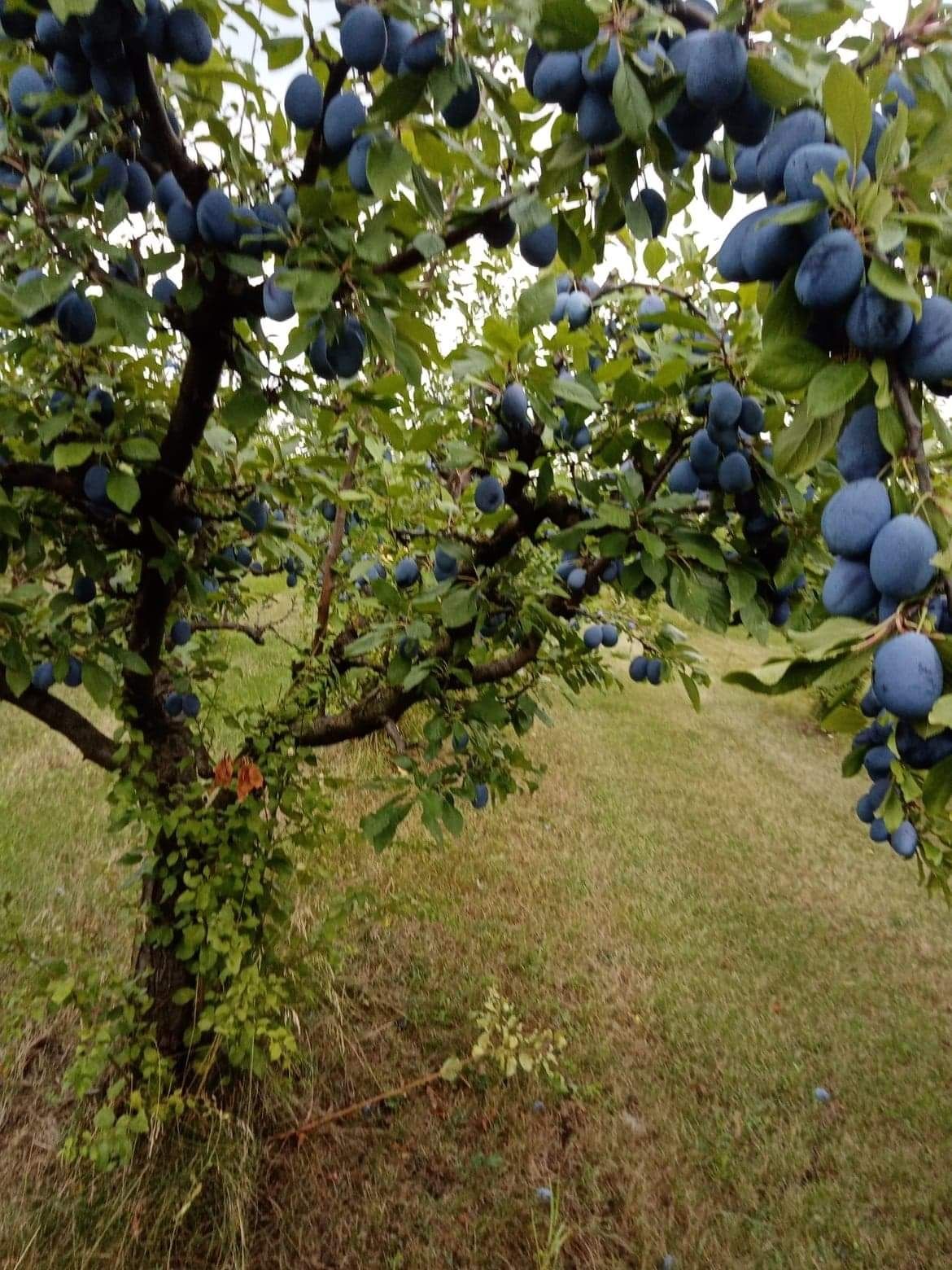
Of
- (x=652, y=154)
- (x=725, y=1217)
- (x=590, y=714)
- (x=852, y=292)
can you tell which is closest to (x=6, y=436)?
(x=652, y=154)

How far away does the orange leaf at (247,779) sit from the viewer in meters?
1.89

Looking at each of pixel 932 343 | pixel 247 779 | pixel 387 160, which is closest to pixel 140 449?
pixel 387 160

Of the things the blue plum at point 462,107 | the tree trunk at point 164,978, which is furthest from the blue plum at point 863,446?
the tree trunk at point 164,978

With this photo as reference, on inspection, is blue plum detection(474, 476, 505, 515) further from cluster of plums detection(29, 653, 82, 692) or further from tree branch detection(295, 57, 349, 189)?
cluster of plums detection(29, 653, 82, 692)

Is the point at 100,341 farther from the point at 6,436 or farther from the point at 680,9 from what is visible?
the point at 680,9

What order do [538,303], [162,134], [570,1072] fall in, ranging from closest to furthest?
1. [162,134]
2. [538,303]
3. [570,1072]

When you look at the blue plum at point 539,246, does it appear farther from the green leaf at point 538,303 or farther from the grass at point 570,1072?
the grass at point 570,1072

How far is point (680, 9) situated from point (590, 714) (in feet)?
20.9

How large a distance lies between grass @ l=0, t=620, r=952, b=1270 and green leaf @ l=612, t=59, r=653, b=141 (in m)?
2.10

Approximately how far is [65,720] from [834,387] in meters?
1.90

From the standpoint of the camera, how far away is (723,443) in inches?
51.9

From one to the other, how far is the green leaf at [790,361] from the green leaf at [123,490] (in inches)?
41.5

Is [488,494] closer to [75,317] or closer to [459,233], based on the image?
[459,233]

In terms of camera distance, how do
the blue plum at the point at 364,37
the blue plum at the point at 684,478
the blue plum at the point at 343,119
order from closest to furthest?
the blue plum at the point at 364,37 < the blue plum at the point at 343,119 < the blue plum at the point at 684,478
